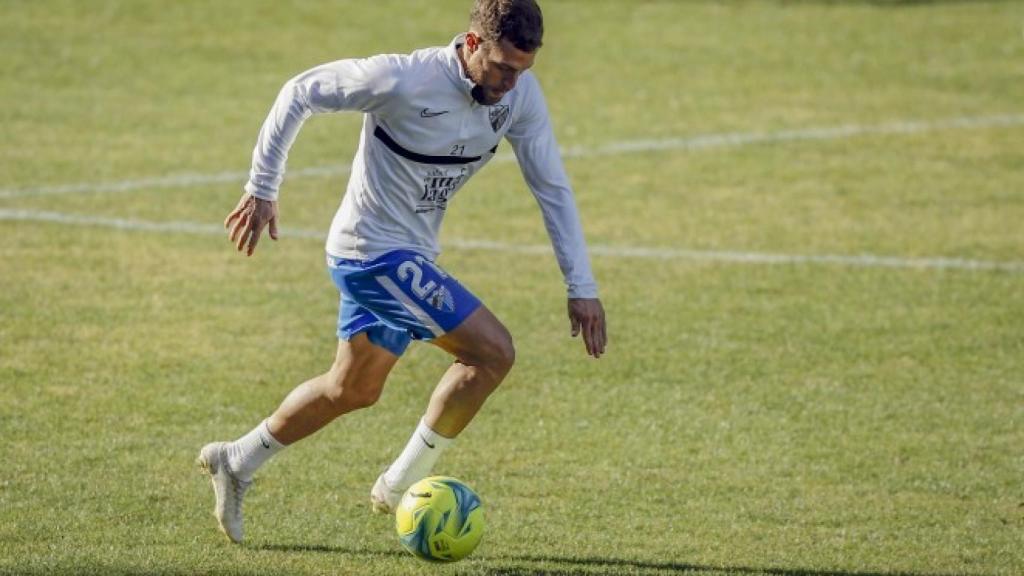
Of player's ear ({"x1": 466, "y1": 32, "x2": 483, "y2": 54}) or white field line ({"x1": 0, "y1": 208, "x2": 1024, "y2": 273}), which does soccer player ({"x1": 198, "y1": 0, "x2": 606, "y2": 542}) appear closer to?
player's ear ({"x1": 466, "y1": 32, "x2": 483, "y2": 54})

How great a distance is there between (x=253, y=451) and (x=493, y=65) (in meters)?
2.07

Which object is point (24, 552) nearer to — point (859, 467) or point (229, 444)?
point (229, 444)

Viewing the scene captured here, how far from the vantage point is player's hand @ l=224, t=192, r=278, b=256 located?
7391 millimetres

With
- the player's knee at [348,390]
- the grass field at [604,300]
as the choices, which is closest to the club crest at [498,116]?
the player's knee at [348,390]

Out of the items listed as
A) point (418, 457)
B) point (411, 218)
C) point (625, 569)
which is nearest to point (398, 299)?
point (411, 218)

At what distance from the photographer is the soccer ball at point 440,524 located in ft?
23.8

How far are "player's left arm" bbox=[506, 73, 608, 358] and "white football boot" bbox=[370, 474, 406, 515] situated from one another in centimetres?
113

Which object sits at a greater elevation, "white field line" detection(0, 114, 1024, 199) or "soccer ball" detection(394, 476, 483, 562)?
"soccer ball" detection(394, 476, 483, 562)

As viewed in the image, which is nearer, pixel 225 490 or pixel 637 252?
pixel 225 490

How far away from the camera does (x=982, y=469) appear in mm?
9055

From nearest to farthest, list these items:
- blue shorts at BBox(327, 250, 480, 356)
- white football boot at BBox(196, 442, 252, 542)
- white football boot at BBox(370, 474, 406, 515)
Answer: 1. blue shorts at BBox(327, 250, 480, 356)
2. white football boot at BBox(196, 442, 252, 542)
3. white football boot at BBox(370, 474, 406, 515)

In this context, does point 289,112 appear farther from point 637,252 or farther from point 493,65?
point 637,252

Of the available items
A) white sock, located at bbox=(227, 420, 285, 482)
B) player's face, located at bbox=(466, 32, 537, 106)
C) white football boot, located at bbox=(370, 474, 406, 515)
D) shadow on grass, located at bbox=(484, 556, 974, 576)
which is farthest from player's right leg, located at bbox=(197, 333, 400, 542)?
player's face, located at bbox=(466, 32, 537, 106)

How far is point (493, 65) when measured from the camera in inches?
290
